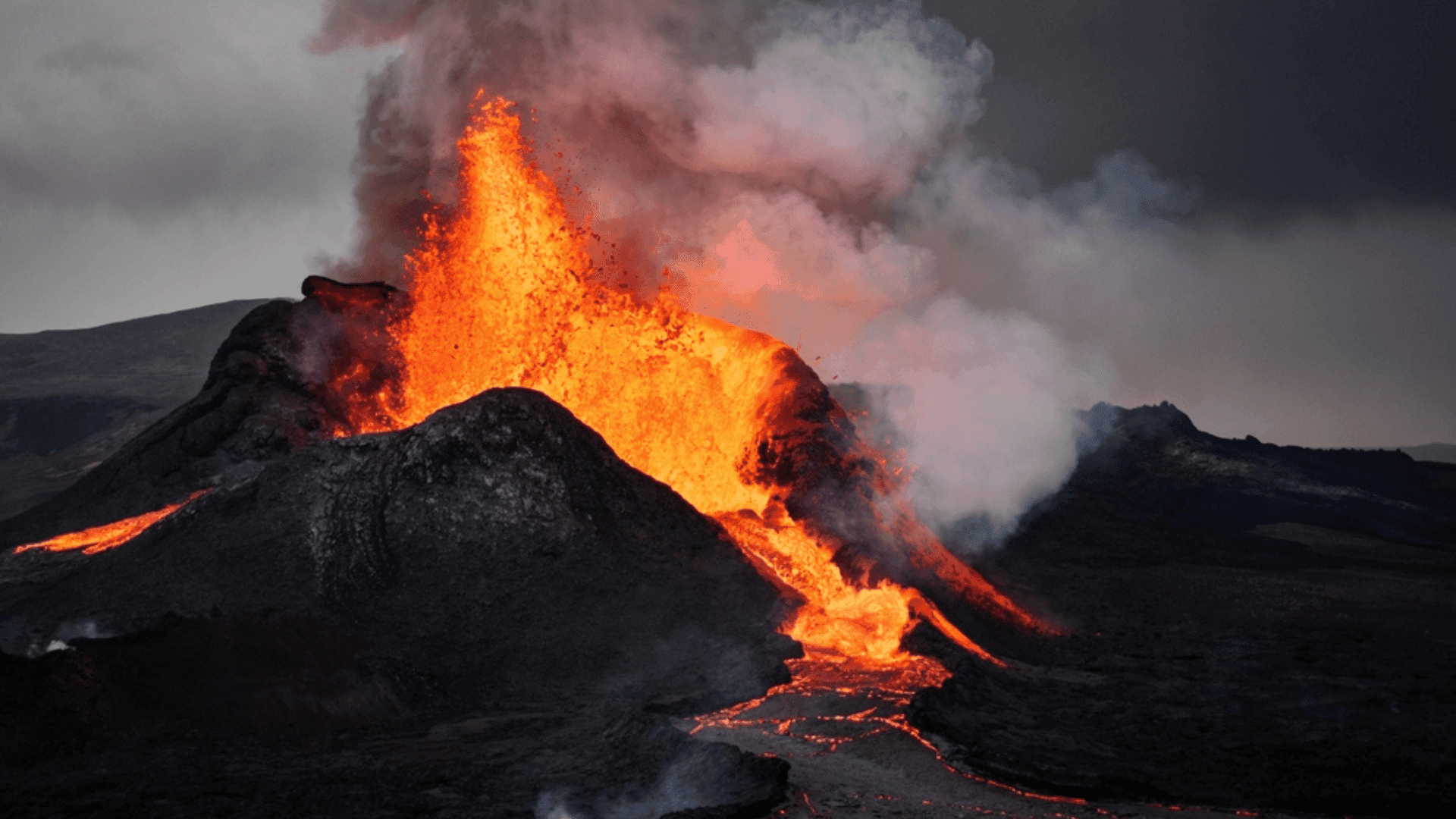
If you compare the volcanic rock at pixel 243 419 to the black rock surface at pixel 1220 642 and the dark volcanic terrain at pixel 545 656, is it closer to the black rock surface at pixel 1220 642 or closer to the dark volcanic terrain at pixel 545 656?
the dark volcanic terrain at pixel 545 656

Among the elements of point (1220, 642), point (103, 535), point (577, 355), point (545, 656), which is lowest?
point (1220, 642)

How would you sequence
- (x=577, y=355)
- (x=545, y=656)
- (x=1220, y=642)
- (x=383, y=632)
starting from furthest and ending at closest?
(x=577, y=355) → (x=1220, y=642) → (x=383, y=632) → (x=545, y=656)

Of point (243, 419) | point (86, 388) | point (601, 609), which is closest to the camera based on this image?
point (601, 609)

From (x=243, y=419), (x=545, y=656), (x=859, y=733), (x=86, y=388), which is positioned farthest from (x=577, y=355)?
(x=86, y=388)

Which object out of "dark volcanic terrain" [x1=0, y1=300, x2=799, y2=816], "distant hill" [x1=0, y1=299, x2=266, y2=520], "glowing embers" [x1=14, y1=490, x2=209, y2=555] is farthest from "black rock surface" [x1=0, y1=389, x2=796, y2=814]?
"distant hill" [x1=0, y1=299, x2=266, y2=520]

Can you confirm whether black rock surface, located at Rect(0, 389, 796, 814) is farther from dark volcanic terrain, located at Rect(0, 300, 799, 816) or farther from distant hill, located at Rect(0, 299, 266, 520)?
distant hill, located at Rect(0, 299, 266, 520)

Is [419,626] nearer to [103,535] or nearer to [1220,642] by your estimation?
[103,535]
